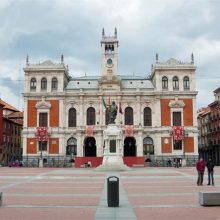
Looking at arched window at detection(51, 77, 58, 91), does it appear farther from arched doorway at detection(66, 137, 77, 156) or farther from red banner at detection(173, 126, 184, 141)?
red banner at detection(173, 126, 184, 141)

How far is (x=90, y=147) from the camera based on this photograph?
72.9 m

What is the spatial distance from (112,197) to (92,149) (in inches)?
2316

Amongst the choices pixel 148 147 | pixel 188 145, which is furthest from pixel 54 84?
pixel 188 145

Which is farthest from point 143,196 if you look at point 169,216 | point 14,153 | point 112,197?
point 14,153

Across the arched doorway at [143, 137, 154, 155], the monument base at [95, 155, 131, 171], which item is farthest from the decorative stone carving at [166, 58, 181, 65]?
the monument base at [95, 155, 131, 171]

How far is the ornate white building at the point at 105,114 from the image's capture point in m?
70.1

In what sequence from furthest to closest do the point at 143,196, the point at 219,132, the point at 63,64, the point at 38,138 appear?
1. the point at 219,132
2. the point at 63,64
3. the point at 38,138
4. the point at 143,196

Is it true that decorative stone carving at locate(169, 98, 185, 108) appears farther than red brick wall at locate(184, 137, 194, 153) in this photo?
Yes

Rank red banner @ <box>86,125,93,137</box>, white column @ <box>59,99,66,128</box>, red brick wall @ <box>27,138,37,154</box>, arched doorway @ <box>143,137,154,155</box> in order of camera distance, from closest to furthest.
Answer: red banner @ <box>86,125,93,137</box> < red brick wall @ <box>27,138,37,154</box> < arched doorway @ <box>143,137,154,155</box> < white column @ <box>59,99,66,128</box>

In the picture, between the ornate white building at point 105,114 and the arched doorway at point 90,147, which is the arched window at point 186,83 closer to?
the ornate white building at point 105,114

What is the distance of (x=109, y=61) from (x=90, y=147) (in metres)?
16.5

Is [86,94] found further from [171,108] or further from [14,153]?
[14,153]

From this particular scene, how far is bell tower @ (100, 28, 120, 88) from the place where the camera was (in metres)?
72.8

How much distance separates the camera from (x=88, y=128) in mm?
69938
